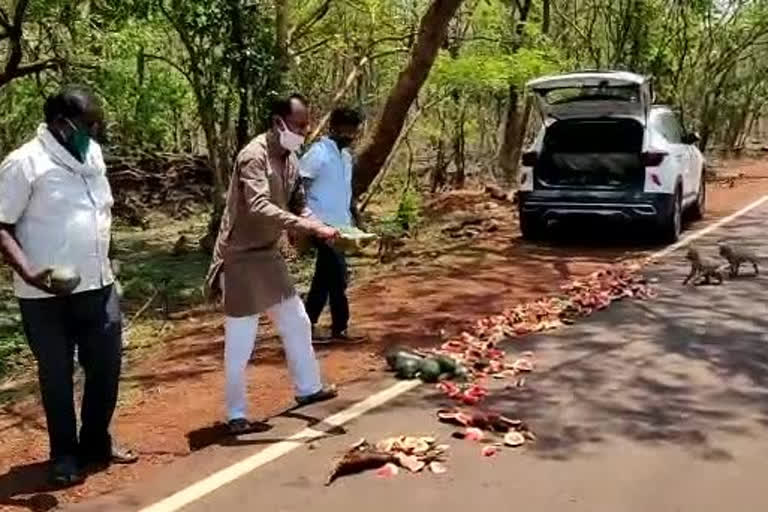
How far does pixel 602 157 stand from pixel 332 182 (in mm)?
6567

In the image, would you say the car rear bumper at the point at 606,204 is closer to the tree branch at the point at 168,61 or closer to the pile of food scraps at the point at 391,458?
the tree branch at the point at 168,61

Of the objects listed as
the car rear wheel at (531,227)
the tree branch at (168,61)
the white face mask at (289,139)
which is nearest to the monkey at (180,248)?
the tree branch at (168,61)

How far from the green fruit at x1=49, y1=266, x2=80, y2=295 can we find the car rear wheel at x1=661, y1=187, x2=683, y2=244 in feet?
31.6

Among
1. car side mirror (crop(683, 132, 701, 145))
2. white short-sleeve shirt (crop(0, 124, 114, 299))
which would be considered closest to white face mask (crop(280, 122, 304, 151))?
white short-sleeve shirt (crop(0, 124, 114, 299))

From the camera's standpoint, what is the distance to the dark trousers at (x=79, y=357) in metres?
5.29

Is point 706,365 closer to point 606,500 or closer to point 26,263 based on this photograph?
point 606,500

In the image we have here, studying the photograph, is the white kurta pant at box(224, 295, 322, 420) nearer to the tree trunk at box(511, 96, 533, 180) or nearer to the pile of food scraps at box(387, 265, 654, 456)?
the pile of food scraps at box(387, 265, 654, 456)

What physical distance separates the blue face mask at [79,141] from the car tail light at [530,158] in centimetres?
903

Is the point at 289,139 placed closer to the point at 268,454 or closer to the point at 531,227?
the point at 268,454

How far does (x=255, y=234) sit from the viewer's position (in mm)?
6070

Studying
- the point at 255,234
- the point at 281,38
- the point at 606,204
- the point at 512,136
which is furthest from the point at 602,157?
the point at 512,136

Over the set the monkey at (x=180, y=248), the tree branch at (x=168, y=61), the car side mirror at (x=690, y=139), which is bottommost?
the monkey at (x=180, y=248)

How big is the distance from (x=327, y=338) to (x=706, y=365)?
2.87 metres

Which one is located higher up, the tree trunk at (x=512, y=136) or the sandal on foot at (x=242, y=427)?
the tree trunk at (x=512, y=136)
